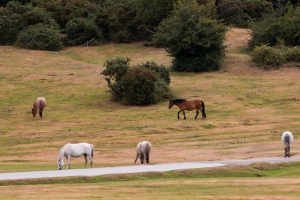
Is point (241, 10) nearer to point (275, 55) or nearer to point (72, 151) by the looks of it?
point (275, 55)

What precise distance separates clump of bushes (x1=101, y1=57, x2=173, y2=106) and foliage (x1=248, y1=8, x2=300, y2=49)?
675 inches

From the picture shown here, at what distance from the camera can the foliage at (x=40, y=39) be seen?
8481 centimetres

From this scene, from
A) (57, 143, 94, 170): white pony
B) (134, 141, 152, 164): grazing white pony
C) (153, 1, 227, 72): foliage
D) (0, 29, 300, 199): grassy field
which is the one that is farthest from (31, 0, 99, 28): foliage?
(57, 143, 94, 170): white pony

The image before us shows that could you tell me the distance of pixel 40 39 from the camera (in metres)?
85.2

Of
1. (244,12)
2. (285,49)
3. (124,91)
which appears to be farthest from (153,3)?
(124,91)

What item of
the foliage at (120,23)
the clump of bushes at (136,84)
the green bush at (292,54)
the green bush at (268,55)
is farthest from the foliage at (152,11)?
the clump of bushes at (136,84)

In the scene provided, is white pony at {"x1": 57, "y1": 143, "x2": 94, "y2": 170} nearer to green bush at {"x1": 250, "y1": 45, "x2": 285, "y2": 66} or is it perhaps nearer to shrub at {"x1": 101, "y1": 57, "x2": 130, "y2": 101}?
shrub at {"x1": 101, "y1": 57, "x2": 130, "y2": 101}

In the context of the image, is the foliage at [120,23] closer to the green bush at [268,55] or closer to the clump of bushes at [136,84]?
the green bush at [268,55]

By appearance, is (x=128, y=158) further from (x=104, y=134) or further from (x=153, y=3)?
(x=153, y=3)

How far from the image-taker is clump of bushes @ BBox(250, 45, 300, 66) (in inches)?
2702

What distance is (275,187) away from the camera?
69.6 ft

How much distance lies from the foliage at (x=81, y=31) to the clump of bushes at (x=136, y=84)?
2786cm

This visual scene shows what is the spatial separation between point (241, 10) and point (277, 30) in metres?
18.7

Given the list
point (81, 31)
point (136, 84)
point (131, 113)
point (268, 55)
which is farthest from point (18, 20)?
point (131, 113)
